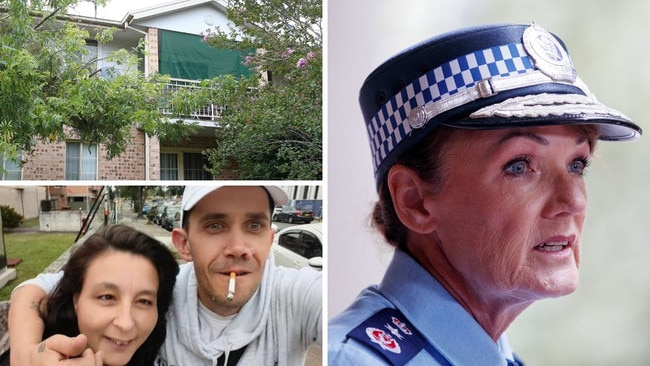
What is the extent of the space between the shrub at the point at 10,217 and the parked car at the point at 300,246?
49cm

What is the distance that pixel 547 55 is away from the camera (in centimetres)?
116

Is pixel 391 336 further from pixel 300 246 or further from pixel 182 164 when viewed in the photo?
pixel 182 164

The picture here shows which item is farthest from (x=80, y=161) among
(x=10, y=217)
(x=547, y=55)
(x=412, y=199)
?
(x=547, y=55)

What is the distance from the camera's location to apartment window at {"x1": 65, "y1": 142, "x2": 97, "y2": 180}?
203cm

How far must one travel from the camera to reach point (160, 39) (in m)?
2.13

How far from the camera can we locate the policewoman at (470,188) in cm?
113

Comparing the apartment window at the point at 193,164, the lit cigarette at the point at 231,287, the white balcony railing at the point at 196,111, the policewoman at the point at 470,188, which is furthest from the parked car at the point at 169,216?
the white balcony railing at the point at 196,111

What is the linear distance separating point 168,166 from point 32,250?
94 cm

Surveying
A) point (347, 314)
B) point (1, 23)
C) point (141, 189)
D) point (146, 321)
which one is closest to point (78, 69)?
point (1, 23)

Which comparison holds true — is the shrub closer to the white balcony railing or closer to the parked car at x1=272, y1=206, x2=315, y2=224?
the parked car at x1=272, y1=206, x2=315, y2=224

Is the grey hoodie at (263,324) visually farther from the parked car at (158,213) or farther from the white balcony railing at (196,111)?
the white balcony railing at (196,111)

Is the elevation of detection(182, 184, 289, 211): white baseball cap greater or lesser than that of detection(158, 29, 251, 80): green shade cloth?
lesser

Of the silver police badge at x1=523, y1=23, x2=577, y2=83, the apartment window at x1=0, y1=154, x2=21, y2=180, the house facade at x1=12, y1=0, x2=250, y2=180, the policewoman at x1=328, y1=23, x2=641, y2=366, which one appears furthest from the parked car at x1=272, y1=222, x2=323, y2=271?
the apartment window at x1=0, y1=154, x2=21, y2=180

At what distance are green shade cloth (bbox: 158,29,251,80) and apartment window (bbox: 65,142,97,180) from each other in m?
0.35
